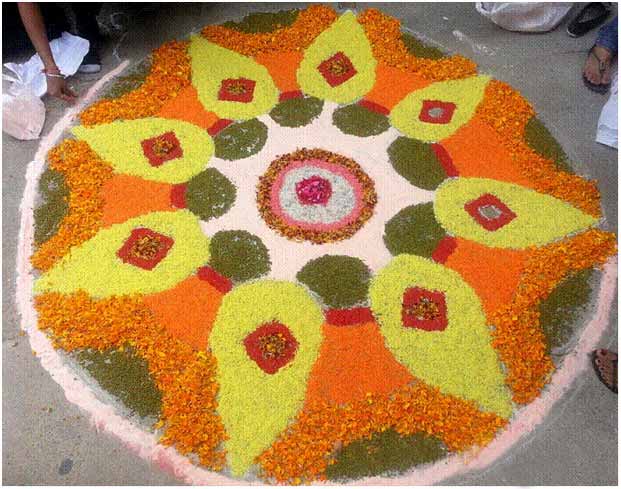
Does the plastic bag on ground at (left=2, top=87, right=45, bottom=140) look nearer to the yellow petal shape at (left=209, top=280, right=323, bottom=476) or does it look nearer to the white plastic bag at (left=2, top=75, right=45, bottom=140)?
the white plastic bag at (left=2, top=75, right=45, bottom=140)

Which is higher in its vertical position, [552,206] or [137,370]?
[552,206]

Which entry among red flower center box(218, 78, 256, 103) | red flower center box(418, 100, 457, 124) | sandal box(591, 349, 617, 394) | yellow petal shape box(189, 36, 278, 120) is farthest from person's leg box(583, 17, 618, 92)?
red flower center box(218, 78, 256, 103)

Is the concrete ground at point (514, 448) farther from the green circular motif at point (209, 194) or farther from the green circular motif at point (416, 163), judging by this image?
the green circular motif at point (209, 194)

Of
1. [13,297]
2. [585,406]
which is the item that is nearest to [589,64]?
[585,406]

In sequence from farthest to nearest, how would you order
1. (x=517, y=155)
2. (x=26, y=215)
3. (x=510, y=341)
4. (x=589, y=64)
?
1. (x=589, y=64)
2. (x=517, y=155)
3. (x=26, y=215)
4. (x=510, y=341)

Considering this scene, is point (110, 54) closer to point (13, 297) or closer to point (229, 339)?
point (13, 297)

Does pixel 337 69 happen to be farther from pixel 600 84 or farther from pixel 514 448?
pixel 514 448

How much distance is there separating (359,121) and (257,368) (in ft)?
5.28

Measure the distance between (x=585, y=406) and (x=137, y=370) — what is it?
6.13ft

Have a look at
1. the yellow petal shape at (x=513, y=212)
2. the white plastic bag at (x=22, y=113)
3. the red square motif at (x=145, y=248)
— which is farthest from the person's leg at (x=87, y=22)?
the yellow petal shape at (x=513, y=212)

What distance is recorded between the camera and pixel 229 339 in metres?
2.52

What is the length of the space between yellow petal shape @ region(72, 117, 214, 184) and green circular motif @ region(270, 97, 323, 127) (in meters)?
0.43

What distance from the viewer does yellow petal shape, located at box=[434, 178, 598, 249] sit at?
2.87m

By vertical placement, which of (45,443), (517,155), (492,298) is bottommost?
(45,443)
